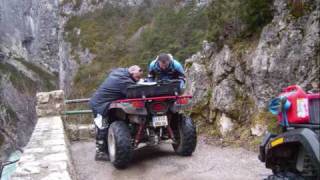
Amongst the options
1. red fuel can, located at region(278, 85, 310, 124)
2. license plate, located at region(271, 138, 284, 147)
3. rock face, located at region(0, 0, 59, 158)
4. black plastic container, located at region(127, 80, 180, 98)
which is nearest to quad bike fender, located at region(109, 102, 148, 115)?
black plastic container, located at region(127, 80, 180, 98)

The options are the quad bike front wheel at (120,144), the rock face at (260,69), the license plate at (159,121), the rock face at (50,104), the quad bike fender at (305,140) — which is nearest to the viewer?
the quad bike fender at (305,140)

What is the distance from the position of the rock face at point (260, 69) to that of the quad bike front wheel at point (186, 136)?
1.18 meters

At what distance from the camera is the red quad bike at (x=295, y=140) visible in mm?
3723

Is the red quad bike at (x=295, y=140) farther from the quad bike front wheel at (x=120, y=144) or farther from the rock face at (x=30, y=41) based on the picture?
the rock face at (x=30, y=41)

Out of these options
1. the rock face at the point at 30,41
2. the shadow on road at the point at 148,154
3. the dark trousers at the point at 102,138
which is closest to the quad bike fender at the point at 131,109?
the dark trousers at the point at 102,138

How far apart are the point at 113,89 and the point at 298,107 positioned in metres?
4.00

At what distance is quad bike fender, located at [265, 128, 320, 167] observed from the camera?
3576mm

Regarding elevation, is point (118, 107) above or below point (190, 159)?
above

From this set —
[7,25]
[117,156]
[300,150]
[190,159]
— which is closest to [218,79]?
[190,159]

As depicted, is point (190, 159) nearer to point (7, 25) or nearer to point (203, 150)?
point (203, 150)

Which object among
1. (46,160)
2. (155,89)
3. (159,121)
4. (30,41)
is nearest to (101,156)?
(159,121)

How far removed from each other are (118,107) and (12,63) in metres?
60.5

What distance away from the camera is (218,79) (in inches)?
374

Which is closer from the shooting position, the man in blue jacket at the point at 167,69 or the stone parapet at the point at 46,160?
the stone parapet at the point at 46,160
